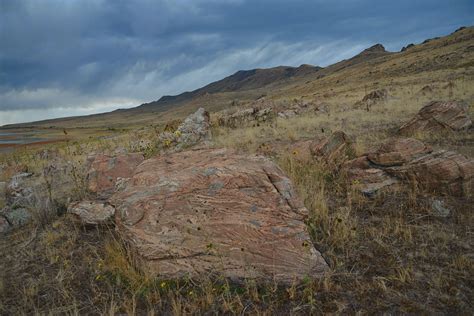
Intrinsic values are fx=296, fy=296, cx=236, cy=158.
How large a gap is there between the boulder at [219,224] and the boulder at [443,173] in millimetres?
2454

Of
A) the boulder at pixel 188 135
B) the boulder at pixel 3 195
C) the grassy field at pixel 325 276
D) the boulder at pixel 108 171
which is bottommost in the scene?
the grassy field at pixel 325 276

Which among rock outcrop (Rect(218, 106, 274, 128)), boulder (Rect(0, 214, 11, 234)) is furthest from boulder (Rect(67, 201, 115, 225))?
rock outcrop (Rect(218, 106, 274, 128))

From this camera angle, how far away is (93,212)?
4.29m

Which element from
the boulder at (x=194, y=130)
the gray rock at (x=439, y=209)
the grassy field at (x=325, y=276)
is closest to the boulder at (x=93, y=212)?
the grassy field at (x=325, y=276)

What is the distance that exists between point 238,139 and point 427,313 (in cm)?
784

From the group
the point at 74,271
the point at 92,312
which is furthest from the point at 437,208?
the point at 74,271

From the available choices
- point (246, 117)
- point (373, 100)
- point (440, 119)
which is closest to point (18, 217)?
point (440, 119)

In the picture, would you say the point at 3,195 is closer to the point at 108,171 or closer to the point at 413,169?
the point at 108,171

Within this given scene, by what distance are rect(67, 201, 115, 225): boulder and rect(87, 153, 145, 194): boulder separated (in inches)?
29.0

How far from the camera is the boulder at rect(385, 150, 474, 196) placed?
14.4ft

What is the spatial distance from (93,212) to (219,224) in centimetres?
216

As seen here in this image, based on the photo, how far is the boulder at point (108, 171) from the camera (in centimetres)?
544

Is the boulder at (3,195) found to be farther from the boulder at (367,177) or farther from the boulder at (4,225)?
the boulder at (367,177)

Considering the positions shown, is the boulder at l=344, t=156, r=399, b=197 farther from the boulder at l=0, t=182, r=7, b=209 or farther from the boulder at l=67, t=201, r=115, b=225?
the boulder at l=0, t=182, r=7, b=209
